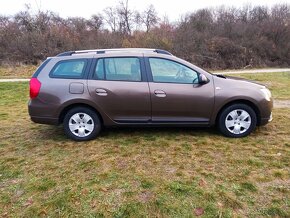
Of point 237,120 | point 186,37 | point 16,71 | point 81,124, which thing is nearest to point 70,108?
point 81,124

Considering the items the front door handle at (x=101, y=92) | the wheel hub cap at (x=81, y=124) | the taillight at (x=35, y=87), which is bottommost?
the wheel hub cap at (x=81, y=124)

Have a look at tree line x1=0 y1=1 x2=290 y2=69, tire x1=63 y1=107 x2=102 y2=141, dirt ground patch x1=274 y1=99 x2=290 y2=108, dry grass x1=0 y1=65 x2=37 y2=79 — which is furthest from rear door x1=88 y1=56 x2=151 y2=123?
tree line x1=0 y1=1 x2=290 y2=69

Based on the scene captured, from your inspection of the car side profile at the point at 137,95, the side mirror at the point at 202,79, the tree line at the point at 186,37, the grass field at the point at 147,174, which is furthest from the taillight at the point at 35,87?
the tree line at the point at 186,37

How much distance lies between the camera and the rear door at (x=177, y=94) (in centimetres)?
521

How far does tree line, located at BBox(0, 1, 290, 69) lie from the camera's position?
941 inches

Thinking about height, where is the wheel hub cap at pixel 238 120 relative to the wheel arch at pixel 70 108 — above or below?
below

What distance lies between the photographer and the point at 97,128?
5.38m

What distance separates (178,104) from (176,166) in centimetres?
137

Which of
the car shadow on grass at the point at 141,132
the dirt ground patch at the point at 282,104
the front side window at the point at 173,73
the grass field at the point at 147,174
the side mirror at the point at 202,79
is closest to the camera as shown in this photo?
the grass field at the point at 147,174

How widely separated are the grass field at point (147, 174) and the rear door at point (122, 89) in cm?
47

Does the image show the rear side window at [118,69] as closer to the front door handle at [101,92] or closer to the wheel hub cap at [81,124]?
A: the front door handle at [101,92]

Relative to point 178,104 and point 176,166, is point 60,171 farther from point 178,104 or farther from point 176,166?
point 178,104

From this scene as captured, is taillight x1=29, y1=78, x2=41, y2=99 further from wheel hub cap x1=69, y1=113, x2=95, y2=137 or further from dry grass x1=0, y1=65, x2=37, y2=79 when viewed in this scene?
dry grass x1=0, y1=65, x2=37, y2=79

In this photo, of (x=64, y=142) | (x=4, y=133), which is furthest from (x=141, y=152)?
(x=4, y=133)
